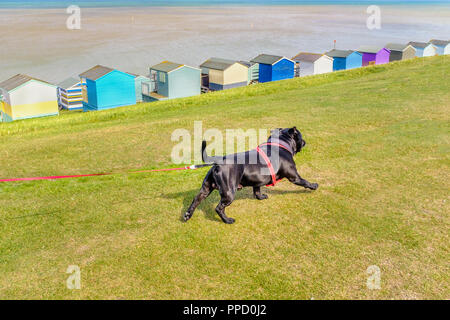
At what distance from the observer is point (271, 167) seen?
7.89m

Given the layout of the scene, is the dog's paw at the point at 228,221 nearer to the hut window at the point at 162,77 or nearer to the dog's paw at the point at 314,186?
the dog's paw at the point at 314,186

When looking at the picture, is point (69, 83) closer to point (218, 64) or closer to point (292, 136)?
point (218, 64)

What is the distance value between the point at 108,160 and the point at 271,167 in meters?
7.00

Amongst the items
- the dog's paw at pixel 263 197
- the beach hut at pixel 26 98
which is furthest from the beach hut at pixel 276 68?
A: the dog's paw at pixel 263 197

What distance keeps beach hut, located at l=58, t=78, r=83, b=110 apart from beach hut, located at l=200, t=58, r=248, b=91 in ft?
48.5

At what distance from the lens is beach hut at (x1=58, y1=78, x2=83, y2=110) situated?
124 ft

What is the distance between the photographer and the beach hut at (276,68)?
138 ft

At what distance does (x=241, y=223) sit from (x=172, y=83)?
1279 inches

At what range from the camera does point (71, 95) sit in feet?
125

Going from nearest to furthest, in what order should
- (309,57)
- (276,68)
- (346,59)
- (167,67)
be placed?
1. (167,67)
2. (276,68)
3. (309,57)
4. (346,59)

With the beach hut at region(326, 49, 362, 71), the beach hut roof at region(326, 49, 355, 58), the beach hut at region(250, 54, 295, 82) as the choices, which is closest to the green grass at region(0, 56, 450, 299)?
the beach hut at region(250, 54, 295, 82)

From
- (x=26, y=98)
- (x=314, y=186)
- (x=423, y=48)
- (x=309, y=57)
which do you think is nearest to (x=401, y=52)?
(x=423, y=48)

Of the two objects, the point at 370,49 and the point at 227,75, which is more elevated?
the point at 370,49
